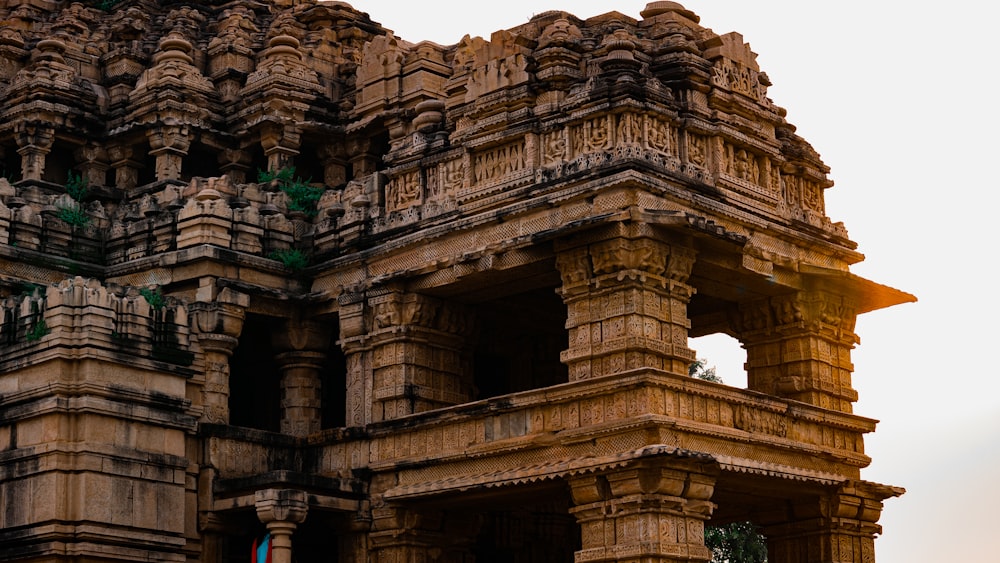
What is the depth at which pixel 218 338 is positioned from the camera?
92.5ft

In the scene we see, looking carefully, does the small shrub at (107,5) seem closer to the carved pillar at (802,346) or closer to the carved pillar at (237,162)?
the carved pillar at (237,162)

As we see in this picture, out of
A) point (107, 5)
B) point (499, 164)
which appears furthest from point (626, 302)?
point (107, 5)

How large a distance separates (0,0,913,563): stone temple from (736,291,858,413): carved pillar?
0.05m

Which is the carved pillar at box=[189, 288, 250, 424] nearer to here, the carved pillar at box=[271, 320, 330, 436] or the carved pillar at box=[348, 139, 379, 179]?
the carved pillar at box=[271, 320, 330, 436]

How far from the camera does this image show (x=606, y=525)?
24438 mm

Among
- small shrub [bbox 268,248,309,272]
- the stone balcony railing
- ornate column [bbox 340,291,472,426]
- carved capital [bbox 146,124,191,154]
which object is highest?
carved capital [bbox 146,124,191,154]

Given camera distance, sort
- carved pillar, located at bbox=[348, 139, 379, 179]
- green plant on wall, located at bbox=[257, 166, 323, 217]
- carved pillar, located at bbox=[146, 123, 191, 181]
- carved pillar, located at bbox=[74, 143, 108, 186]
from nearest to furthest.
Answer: green plant on wall, located at bbox=[257, 166, 323, 217]
carved pillar, located at bbox=[146, 123, 191, 181]
carved pillar, located at bbox=[348, 139, 379, 179]
carved pillar, located at bbox=[74, 143, 108, 186]

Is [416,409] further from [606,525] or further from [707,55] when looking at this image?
[707,55]

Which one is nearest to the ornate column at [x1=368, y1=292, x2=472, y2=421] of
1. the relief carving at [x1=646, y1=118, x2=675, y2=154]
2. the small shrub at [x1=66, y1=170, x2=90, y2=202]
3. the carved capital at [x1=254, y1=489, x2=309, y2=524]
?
the carved capital at [x1=254, y1=489, x2=309, y2=524]

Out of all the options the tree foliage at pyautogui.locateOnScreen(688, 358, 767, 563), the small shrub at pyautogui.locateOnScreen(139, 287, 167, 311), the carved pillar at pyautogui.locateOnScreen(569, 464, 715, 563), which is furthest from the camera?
the tree foliage at pyautogui.locateOnScreen(688, 358, 767, 563)

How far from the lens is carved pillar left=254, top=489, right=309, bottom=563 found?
25.9 metres

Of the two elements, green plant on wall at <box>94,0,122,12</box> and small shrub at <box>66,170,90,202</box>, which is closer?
small shrub at <box>66,170,90,202</box>

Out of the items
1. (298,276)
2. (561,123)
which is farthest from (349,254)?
(561,123)

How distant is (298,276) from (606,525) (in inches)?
313
